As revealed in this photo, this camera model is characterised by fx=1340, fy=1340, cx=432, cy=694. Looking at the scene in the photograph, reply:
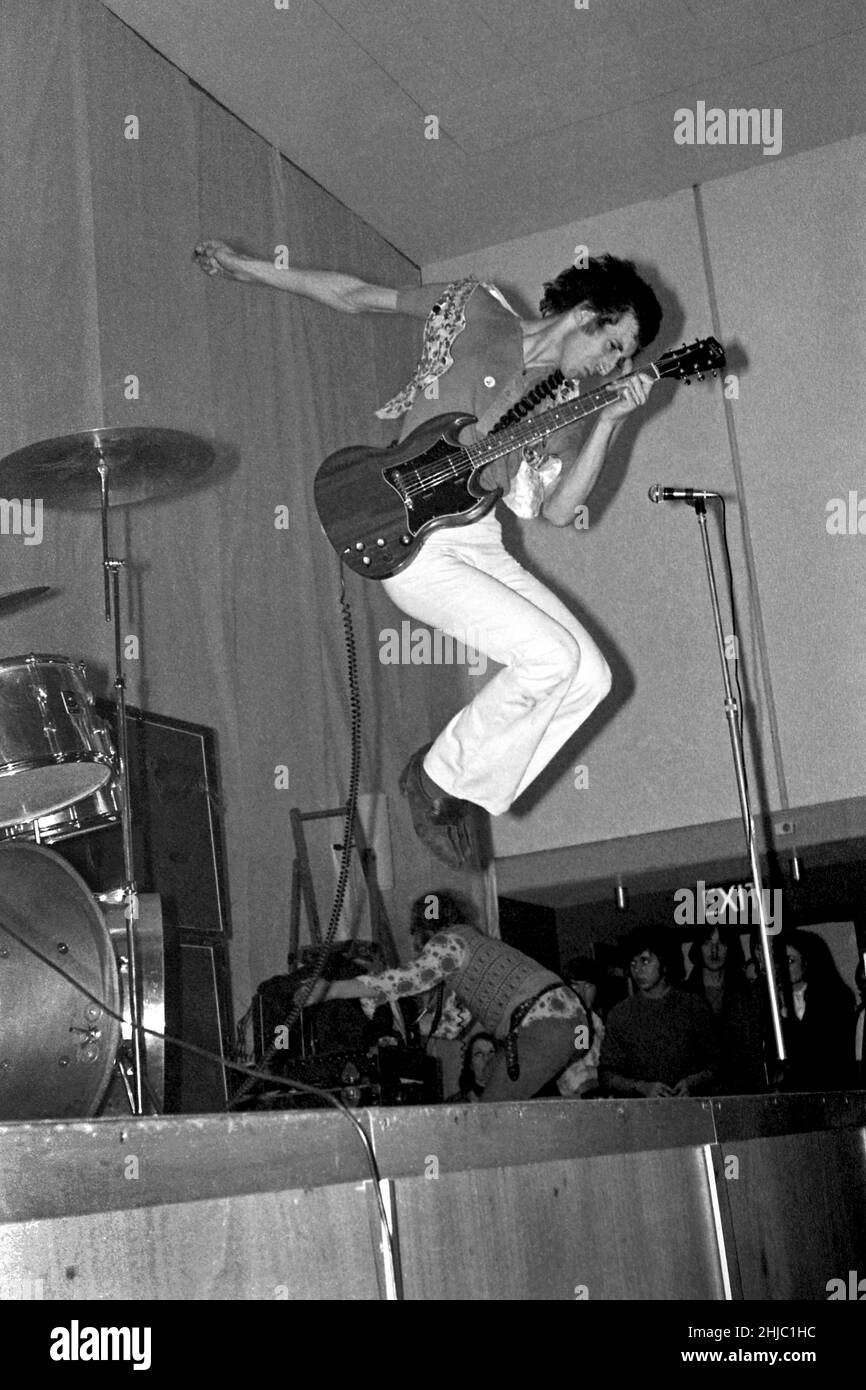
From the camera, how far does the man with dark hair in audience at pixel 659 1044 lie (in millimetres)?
4219

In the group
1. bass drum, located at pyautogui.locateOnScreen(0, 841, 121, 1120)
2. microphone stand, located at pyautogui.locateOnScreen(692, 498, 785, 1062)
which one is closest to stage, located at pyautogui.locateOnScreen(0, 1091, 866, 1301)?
microphone stand, located at pyautogui.locateOnScreen(692, 498, 785, 1062)

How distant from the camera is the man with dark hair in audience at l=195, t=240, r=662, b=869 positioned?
2768mm

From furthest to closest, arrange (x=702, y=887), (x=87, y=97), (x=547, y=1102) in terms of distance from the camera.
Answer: (x=702, y=887) → (x=87, y=97) → (x=547, y=1102)

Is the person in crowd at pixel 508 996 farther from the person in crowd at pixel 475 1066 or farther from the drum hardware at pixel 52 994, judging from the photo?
the drum hardware at pixel 52 994

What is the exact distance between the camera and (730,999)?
18.0 ft

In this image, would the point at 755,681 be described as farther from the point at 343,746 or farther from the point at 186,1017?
the point at 186,1017

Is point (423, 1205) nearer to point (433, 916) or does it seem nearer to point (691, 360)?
point (691, 360)

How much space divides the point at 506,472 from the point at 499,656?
40 cm

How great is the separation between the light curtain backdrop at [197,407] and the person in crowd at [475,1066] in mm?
533

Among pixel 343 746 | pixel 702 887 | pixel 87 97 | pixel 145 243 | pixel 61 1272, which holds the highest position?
pixel 87 97

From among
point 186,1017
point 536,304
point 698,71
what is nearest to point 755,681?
point 536,304

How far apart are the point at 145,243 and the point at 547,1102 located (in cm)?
292

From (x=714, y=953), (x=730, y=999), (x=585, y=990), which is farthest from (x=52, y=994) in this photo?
(x=714, y=953)

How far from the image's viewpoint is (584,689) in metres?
2.89
